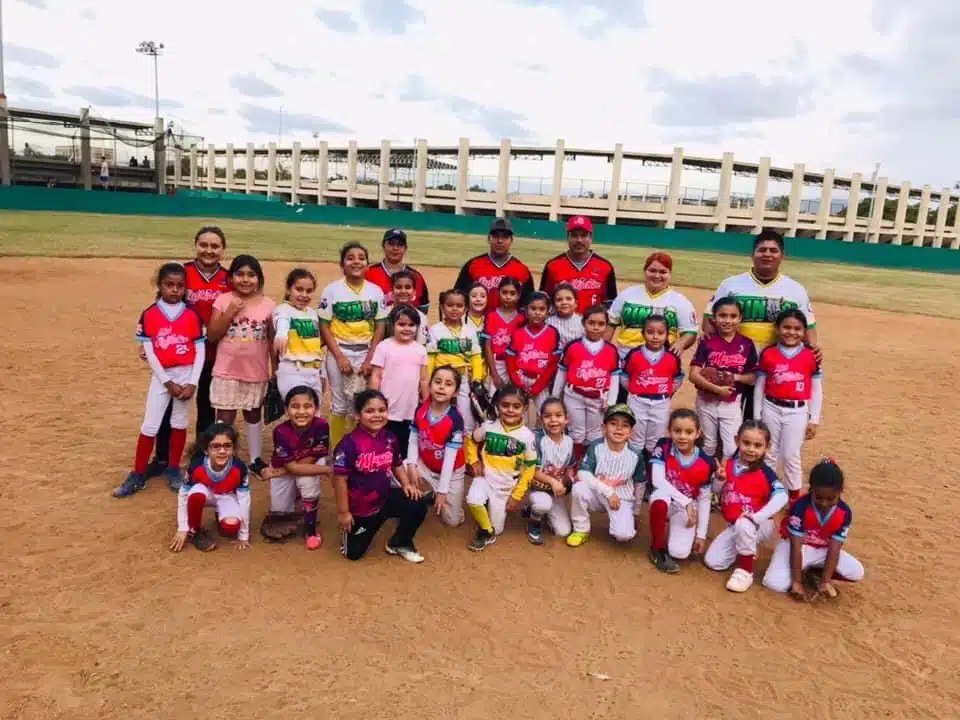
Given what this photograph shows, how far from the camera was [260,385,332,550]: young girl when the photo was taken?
431cm

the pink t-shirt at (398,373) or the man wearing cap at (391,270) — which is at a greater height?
the man wearing cap at (391,270)

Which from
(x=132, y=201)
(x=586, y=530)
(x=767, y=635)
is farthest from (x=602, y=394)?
(x=132, y=201)

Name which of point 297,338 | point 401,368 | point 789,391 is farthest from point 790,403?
point 297,338

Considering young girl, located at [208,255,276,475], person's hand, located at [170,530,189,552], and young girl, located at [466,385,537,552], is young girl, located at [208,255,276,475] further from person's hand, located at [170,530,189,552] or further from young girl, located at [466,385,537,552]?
young girl, located at [466,385,537,552]

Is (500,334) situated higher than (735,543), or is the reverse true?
(500,334)

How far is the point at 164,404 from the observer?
4.86 metres

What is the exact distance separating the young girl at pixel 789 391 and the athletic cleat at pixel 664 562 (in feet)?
3.65

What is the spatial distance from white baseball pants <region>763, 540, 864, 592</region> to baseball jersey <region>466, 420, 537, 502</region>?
1526mm

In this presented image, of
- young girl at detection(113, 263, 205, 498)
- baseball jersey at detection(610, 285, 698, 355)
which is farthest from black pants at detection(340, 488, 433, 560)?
baseball jersey at detection(610, 285, 698, 355)

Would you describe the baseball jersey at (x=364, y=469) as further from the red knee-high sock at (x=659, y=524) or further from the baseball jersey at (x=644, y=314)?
the baseball jersey at (x=644, y=314)

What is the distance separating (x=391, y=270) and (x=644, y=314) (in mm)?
1943

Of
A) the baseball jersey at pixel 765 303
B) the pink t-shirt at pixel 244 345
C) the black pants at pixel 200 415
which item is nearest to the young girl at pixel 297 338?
the pink t-shirt at pixel 244 345

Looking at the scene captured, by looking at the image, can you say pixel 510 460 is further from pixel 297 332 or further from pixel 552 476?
pixel 297 332

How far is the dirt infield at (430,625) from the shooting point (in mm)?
2938
